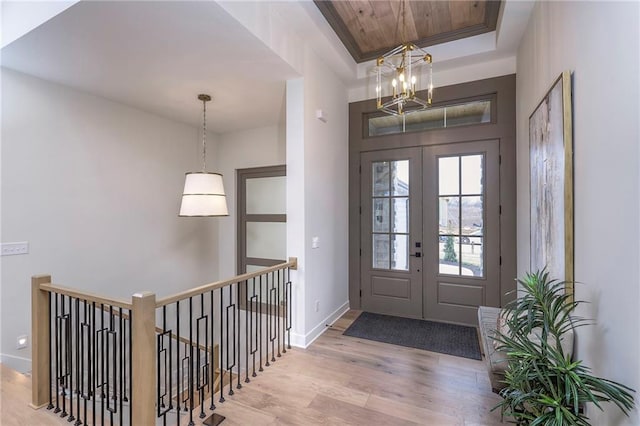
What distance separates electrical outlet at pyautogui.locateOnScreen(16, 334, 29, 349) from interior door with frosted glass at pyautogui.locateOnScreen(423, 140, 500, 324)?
434 cm

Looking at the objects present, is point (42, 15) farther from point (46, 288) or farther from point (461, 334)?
point (461, 334)

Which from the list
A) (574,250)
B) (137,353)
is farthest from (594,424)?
(137,353)

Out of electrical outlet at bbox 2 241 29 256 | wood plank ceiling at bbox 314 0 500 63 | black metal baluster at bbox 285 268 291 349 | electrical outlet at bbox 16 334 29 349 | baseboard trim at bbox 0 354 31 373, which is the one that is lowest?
baseboard trim at bbox 0 354 31 373

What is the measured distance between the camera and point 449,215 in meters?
3.68

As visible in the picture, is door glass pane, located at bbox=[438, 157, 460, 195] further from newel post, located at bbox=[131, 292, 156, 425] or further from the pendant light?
newel post, located at bbox=[131, 292, 156, 425]

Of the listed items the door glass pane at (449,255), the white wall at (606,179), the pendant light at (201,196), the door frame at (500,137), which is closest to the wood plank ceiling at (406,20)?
the door frame at (500,137)

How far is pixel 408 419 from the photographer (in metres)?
2.00

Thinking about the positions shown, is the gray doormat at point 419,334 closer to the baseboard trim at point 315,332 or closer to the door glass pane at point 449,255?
the baseboard trim at point 315,332

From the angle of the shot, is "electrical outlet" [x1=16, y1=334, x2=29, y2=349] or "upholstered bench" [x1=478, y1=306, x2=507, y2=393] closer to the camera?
"upholstered bench" [x1=478, y1=306, x2=507, y2=393]

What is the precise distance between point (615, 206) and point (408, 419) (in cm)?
174

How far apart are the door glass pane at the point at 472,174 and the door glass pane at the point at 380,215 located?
98 centimetres

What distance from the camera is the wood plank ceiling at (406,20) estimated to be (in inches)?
110

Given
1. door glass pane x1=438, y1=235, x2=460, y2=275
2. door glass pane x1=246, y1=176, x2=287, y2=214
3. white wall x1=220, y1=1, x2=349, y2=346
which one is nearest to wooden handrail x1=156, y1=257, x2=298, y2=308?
white wall x1=220, y1=1, x2=349, y2=346

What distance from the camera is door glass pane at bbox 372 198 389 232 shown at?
4027 millimetres
